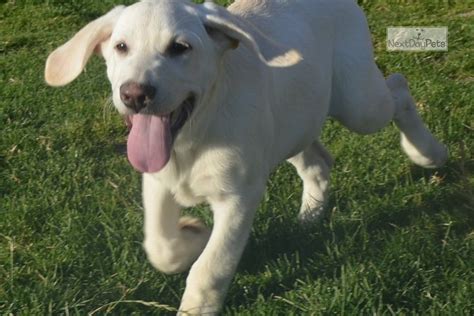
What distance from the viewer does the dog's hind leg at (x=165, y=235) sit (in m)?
4.01

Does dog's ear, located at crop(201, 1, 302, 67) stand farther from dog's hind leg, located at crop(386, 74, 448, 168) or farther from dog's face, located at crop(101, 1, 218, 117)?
dog's hind leg, located at crop(386, 74, 448, 168)

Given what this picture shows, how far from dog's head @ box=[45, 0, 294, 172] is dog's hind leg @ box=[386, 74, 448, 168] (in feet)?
5.04

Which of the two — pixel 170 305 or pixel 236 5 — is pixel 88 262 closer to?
pixel 170 305

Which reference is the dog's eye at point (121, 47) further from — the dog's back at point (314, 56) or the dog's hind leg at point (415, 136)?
the dog's hind leg at point (415, 136)

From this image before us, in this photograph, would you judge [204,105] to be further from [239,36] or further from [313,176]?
[313,176]

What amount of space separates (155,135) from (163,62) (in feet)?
0.87

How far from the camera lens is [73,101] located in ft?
20.5

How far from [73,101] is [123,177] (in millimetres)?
1259

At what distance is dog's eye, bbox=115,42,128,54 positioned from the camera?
361 cm

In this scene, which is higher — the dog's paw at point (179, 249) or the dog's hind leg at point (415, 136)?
the dog's paw at point (179, 249)

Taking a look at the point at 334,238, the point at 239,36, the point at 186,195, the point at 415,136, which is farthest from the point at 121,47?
the point at 415,136

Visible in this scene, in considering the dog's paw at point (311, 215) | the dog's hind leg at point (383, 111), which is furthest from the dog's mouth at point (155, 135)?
the dog's hind leg at point (383, 111)

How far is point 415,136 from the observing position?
510 centimetres

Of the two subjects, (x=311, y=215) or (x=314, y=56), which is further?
(x=311, y=215)
